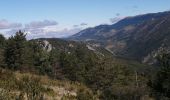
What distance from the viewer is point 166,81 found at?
4488 cm

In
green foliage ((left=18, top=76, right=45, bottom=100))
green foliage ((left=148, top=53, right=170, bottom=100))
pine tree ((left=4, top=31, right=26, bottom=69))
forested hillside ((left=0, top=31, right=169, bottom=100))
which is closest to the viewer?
green foliage ((left=18, top=76, right=45, bottom=100))

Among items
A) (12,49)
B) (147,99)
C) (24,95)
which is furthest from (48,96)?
(12,49)

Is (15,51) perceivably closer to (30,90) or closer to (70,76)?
(70,76)

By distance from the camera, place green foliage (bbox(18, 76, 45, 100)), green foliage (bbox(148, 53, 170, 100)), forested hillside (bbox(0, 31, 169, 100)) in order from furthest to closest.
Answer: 1. green foliage (bbox(148, 53, 170, 100))
2. forested hillside (bbox(0, 31, 169, 100))
3. green foliage (bbox(18, 76, 45, 100))

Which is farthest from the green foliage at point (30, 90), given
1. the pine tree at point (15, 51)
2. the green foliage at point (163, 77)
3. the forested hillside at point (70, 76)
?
the pine tree at point (15, 51)

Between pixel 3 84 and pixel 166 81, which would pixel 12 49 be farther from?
pixel 3 84

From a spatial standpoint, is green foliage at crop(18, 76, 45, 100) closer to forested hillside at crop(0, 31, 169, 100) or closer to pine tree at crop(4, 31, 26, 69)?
forested hillside at crop(0, 31, 169, 100)

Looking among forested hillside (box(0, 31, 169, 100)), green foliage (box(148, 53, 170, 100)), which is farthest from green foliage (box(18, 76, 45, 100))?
green foliage (box(148, 53, 170, 100))

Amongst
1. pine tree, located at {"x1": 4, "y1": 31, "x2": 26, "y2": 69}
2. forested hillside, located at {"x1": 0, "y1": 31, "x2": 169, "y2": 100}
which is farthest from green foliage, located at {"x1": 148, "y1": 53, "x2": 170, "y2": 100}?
pine tree, located at {"x1": 4, "y1": 31, "x2": 26, "y2": 69}

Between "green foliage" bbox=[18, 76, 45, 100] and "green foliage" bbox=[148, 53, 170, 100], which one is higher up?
"green foliage" bbox=[18, 76, 45, 100]

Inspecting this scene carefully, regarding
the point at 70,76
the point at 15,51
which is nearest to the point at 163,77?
the point at 15,51

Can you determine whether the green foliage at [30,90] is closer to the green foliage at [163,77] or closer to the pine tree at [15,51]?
the green foliage at [163,77]

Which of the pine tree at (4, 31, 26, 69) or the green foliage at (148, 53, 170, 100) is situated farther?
the pine tree at (4, 31, 26, 69)

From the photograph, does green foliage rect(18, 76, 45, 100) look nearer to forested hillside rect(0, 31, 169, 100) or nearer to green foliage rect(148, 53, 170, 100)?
forested hillside rect(0, 31, 169, 100)
